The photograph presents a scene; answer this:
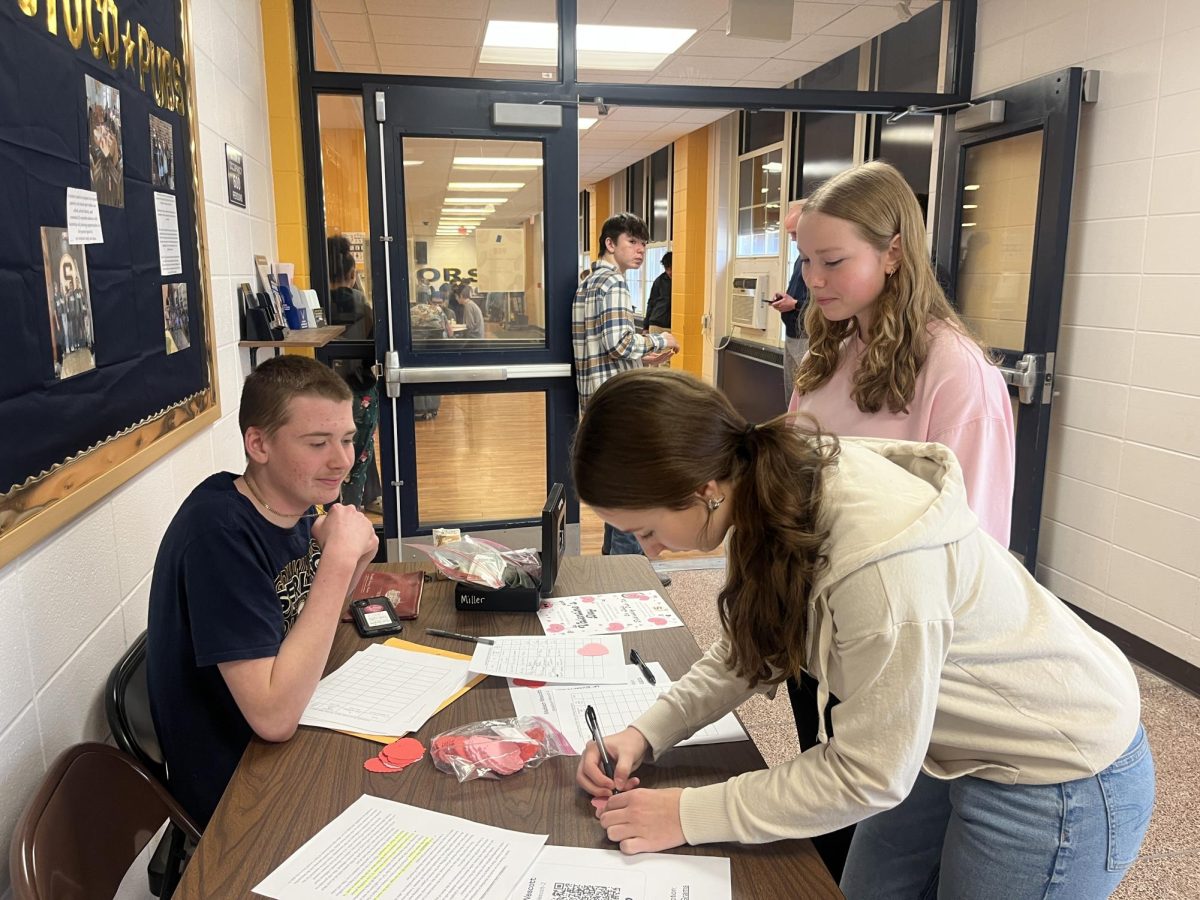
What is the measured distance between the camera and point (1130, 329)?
3025mm

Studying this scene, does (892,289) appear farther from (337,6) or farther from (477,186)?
(337,6)

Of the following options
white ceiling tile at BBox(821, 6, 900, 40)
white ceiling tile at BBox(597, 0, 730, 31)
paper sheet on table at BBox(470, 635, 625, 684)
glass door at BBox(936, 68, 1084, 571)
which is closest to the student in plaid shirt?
white ceiling tile at BBox(597, 0, 730, 31)

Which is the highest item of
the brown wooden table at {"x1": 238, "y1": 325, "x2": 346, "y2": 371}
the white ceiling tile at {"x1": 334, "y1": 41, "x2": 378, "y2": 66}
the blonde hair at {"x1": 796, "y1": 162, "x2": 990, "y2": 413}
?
the white ceiling tile at {"x1": 334, "y1": 41, "x2": 378, "y2": 66}

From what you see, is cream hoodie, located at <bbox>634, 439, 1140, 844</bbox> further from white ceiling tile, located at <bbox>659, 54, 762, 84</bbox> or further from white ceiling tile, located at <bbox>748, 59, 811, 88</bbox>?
white ceiling tile, located at <bbox>748, 59, 811, 88</bbox>

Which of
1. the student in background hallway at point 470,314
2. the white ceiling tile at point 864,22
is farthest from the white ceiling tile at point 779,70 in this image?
the student in background hallway at point 470,314

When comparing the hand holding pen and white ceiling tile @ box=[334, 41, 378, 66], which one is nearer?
the hand holding pen

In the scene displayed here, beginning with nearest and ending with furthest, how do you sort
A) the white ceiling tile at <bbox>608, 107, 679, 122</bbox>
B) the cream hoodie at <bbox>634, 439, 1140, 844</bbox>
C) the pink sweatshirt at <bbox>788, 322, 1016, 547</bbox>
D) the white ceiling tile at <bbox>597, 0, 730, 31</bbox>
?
the cream hoodie at <bbox>634, 439, 1140, 844</bbox>, the pink sweatshirt at <bbox>788, 322, 1016, 547</bbox>, the white ceiling tile at <bbox>597, 0, 730, 31</bbox>, the white ceiling tile at <bbox>608, 107, 679, 122</bbox>

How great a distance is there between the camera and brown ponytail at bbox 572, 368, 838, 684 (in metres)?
0.88

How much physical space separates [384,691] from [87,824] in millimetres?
402

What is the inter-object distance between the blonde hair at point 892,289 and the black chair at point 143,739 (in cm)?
132

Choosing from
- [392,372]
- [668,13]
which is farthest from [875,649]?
[668,13]

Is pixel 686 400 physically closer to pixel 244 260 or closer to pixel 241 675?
pixel 241 675

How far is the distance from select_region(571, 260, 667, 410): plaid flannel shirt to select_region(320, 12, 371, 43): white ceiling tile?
1.46 meters

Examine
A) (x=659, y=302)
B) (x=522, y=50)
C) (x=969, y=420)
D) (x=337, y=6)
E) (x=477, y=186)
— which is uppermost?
(x=337, y=6)
